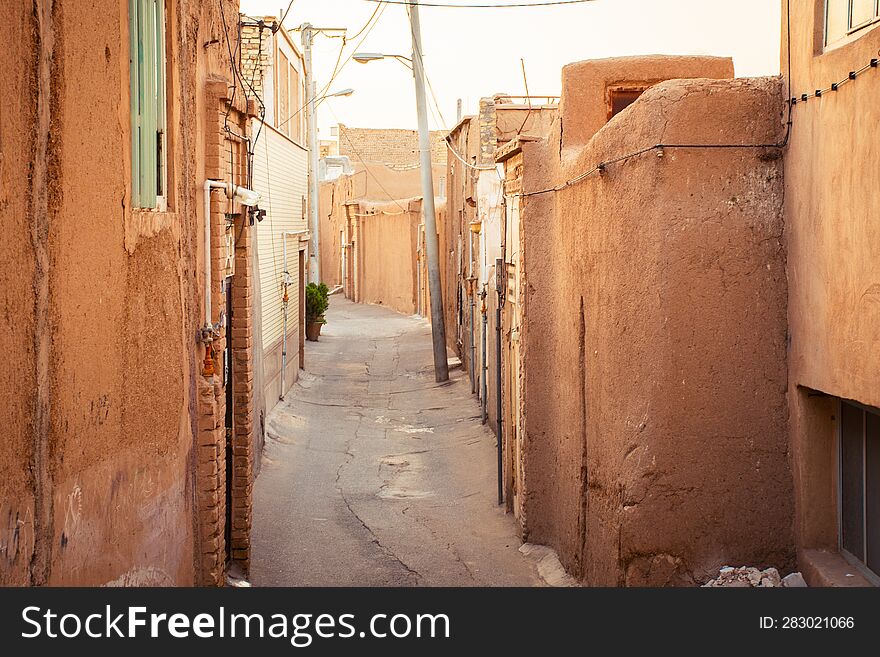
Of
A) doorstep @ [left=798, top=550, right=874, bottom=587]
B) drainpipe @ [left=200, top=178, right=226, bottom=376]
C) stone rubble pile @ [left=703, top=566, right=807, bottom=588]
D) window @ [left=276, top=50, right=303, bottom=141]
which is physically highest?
window @ [left=276, top=50, right=303, bottom=141]

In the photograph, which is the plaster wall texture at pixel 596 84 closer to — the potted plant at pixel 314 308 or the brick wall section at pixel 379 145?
the potted plant at pixel 314 308

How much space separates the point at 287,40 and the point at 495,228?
226 inches

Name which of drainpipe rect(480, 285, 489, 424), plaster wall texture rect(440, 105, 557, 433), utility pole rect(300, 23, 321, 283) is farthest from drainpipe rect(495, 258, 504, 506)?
utility pole rect(300, 23, 321, 283)

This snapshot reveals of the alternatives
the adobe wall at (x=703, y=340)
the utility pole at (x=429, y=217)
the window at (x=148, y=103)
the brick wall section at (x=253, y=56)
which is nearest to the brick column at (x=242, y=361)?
the window at (x=148, y=103)

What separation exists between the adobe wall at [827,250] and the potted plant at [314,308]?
63.1 feet

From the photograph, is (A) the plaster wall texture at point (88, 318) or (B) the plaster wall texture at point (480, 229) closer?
(A) the plaster wall texture at point (88, 318)

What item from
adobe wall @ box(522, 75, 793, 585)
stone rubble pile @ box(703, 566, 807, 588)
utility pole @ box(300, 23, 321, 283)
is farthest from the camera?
utility pole @ box(300, 23, 321, 283)

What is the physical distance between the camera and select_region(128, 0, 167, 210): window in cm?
596

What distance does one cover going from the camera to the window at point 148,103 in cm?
596

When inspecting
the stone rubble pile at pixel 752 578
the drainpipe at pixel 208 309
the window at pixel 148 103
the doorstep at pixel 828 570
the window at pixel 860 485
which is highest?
the window at pixel 148 103

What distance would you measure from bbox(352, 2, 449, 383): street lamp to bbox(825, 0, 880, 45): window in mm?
13798

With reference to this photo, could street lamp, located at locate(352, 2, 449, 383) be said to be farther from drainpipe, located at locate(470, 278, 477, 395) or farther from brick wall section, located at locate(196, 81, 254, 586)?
brick wall section, located at locate(196, 81, 254, 586)

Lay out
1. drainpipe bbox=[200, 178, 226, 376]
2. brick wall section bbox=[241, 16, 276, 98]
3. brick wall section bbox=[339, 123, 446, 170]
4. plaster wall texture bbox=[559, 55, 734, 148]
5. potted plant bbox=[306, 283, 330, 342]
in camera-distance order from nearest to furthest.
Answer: drainpipe bbox=[200, 178, 226, 376], plaster wall texture bbox=[559, 55, 734, 148], brick wall section bbox=[241, 16, 276, 98], potted plant bbox=[306, 283, 330, 342], brick wall section bbox=[339, 123, 446, 170]

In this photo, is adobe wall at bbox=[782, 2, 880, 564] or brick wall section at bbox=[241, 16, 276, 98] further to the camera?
brick wall section at bbox=[241, 16, 276, 98]
